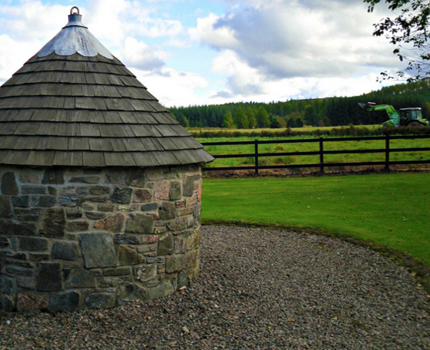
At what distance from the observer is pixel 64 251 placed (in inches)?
209

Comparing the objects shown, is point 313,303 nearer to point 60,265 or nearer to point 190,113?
point 60,265

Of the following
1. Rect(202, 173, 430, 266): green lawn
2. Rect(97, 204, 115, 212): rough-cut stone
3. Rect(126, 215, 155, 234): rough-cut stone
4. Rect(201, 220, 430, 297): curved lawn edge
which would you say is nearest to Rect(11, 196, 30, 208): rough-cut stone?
Rect(97, 204, 115, 212): rough-cut stone

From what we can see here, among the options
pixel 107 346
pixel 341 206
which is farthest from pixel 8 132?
pixel 341 206

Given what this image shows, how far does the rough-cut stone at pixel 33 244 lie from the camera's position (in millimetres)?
5332

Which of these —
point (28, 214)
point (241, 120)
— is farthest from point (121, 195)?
point (241, 120)

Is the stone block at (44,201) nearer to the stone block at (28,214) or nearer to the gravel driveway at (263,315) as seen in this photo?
the stone block at (28,214)

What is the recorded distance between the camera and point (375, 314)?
5602mm

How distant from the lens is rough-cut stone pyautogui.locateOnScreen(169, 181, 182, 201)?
5.80 m

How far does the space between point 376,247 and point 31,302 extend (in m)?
6.28

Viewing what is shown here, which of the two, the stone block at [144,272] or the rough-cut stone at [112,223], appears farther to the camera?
the stone block at [144,272]

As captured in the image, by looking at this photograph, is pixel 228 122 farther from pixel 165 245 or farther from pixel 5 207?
pixel 5 207

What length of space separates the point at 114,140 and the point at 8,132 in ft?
4.66

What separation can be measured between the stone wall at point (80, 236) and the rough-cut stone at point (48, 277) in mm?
12

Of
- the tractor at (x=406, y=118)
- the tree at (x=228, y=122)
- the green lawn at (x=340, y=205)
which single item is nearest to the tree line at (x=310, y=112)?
the tree at (x=228, y=122)
